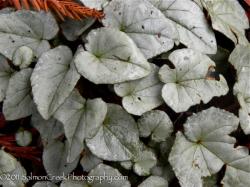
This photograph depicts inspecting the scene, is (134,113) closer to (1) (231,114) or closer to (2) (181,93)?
(2) (181,93)

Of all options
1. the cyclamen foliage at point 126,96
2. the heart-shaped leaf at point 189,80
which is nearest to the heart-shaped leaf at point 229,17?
the cyclamen foliage at point 126,96

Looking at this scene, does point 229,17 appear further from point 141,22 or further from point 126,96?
point 126,96

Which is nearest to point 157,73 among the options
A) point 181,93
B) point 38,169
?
point 181,93

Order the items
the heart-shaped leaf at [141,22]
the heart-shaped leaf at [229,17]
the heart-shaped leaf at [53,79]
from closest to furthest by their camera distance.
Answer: the heart-shaped leaf at [53,79] → the heart-shaped leaf at [141,22] → the heart-shaped leaf at [229,17]

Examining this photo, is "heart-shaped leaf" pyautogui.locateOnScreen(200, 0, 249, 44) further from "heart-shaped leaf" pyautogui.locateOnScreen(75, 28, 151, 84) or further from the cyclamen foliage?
"heart-shaped leaf" pyautogui.locateOnScreen(75, 28, 151, 84)

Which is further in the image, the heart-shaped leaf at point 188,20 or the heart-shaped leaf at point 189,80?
the heart-shaped leaf at point 188,20

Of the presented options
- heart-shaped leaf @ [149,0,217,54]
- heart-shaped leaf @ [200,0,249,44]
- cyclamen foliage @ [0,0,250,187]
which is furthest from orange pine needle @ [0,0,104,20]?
heart-shaped leaf @ [200,0,249,44]

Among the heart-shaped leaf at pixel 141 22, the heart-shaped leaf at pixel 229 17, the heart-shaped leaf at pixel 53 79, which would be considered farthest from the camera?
the heart-shaped leaf at pixel 229 17

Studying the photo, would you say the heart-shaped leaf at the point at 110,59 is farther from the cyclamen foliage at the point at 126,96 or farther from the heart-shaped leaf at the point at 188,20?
the heart-shaped leaf at the point at 188,20
